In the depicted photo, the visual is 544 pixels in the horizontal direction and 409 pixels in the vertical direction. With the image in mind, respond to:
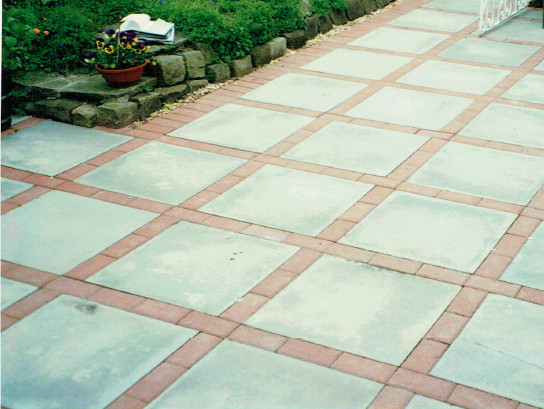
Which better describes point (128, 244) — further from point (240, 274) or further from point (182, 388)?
point (182, 388)

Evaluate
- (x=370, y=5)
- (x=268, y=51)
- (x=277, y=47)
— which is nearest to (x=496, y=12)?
(x=370, y=5)

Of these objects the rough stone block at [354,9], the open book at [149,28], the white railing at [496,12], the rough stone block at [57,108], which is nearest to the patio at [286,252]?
the rough stone block at [57,108]

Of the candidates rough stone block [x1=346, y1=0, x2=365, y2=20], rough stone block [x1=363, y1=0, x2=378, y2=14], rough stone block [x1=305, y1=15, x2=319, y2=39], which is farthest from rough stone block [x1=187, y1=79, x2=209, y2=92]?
rough stone block [x1=363, y1=0, x2=378, y2=14]

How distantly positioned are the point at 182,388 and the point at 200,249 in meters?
1.35

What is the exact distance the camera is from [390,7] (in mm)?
10977

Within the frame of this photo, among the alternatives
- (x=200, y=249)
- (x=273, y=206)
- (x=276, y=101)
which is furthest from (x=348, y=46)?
(x=200, y=249)

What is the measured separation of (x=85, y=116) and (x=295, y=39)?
123 inches

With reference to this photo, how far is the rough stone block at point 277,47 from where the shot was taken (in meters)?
8.68

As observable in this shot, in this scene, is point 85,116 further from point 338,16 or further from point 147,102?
point 338,16

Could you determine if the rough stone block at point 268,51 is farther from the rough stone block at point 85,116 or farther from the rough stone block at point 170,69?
the rough stone block at point 85,116

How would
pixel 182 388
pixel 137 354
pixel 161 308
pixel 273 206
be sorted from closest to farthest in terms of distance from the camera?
pixel 182 388 < pixel 137 354 < pixel 161 308 < pixel 273 206

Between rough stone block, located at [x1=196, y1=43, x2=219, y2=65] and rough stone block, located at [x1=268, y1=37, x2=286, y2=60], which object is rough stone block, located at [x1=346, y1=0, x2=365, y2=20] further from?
rough stone block, located at [x1=196, y1=43, x2=219, y2=65]

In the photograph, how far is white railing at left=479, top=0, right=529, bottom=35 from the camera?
9.52 meters

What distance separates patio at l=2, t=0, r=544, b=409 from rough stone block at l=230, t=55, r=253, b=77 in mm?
348
